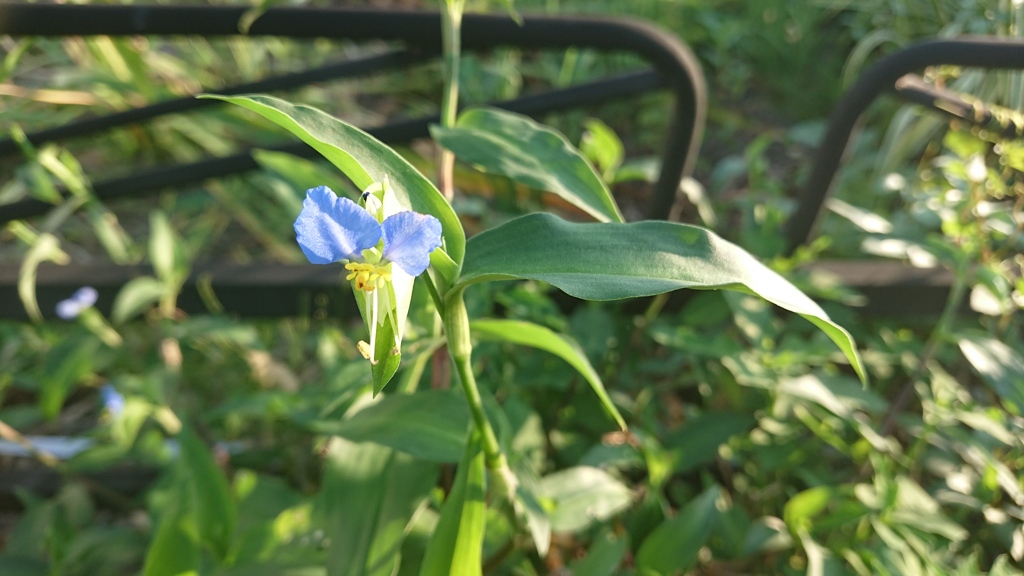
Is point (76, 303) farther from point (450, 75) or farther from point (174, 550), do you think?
point (450, 75)

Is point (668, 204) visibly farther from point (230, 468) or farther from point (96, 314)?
point (96, 314)

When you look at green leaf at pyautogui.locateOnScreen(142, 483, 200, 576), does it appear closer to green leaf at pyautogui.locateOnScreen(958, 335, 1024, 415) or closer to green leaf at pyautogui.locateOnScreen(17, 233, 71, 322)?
green leaf at pyautogui.locateOnScreen(17, 233, 71, 322)

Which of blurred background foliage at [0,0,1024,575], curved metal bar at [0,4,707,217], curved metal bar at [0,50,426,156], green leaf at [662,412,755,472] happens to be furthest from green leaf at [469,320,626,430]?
curved metal bar at [0,50,426,156]

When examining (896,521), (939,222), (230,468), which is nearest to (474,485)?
(896,521)

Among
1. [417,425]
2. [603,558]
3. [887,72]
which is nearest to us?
[417,425]

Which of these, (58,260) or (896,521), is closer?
(896,521)

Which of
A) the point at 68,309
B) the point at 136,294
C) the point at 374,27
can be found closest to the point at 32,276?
the point at 68,309

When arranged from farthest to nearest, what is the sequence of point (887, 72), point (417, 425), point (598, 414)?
point (598, 414)
point (887, 72)
point (417, 425)

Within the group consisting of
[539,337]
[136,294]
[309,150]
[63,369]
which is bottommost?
[63,369]
